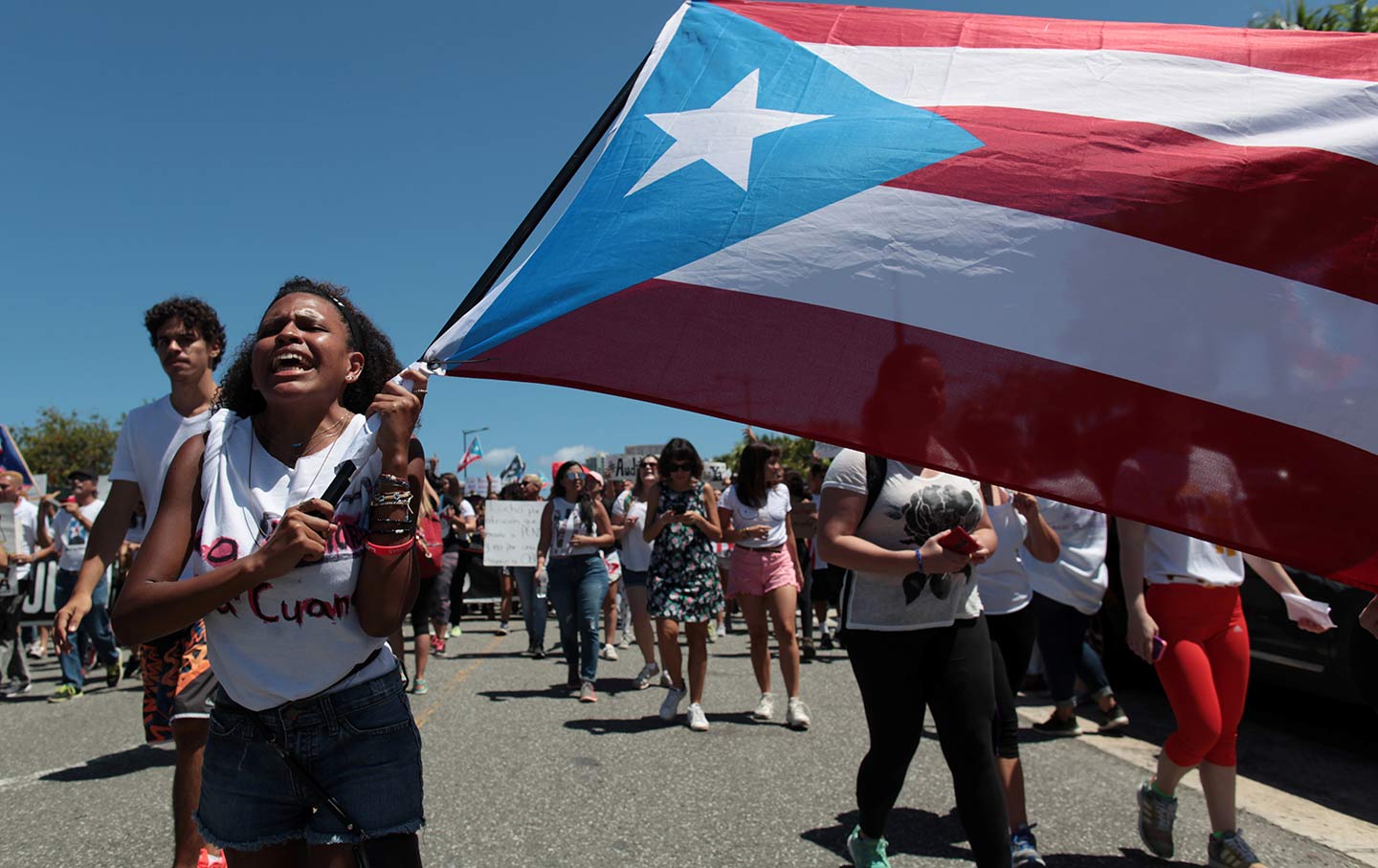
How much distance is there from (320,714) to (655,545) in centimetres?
514

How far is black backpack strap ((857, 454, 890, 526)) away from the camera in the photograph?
3.46 metres

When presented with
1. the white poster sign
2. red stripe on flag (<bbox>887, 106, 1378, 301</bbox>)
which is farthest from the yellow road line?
red stripe on flag (<bbox>887, 106, 1378, 301</bbox>)

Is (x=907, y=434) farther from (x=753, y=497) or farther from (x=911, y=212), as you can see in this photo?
(x=753, y=497)

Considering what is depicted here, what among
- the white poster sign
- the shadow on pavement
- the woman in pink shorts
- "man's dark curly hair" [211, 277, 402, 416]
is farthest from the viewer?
the white poster sign

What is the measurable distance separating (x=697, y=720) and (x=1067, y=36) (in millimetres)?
4987

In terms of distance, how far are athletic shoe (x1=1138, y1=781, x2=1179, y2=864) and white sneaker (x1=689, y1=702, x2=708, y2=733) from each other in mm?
3158

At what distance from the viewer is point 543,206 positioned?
2.56 meters

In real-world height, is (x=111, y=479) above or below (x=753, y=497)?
above

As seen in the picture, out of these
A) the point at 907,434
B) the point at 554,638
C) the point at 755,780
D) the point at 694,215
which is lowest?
the point at 554,638

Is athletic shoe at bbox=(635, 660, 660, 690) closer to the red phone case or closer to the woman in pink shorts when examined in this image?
the woman in pink shorts

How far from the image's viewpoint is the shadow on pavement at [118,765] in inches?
219

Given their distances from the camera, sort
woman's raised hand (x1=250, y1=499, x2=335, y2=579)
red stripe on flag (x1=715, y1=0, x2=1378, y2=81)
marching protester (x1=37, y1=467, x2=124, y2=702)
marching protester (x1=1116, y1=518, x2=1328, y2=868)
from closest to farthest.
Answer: woman's raised hand (x1=250, y1=499, x2=335, y2=579) → red stripe on flag (x1=715, y1=0, x2=1378, y2=81) → marching protester (x1=1116, y1=518, x2=1328, y2=868) → marching protester (x1=37, y1=467, x2=124, y2=702)

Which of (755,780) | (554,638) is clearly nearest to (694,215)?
(755,780)

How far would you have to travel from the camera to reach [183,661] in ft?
10.5
